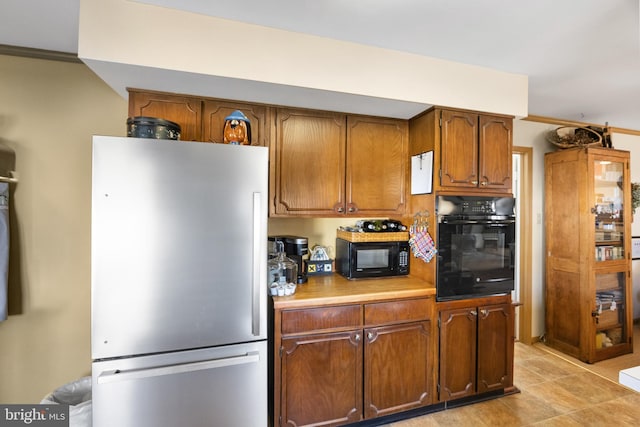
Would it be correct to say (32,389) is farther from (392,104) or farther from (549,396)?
(549,396)

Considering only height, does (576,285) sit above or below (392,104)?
below

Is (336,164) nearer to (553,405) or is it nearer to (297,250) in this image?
(297,250)

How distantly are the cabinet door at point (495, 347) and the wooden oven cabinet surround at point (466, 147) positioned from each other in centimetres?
93

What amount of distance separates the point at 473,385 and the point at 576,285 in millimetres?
1676

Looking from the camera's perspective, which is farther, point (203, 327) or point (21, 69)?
point (21, 69)

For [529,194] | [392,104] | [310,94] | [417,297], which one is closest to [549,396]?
[417,297]

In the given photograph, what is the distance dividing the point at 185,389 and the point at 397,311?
1.33 metres

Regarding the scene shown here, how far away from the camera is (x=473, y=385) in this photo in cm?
217

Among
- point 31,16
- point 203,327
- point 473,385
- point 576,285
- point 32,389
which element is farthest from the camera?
point 576,285

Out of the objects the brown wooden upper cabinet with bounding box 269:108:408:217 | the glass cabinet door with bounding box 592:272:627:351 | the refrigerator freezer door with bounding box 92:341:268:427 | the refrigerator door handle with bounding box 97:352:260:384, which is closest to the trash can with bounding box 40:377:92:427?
the refrigerator freezer door with bounding box 92:341:268:427

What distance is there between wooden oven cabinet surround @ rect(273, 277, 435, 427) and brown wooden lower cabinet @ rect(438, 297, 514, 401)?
135mm

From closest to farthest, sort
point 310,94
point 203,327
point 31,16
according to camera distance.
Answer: point 203,327
point 31,16
point 310,94

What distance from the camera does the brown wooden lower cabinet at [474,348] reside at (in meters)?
2.10

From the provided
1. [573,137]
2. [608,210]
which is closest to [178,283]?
[573,137]
